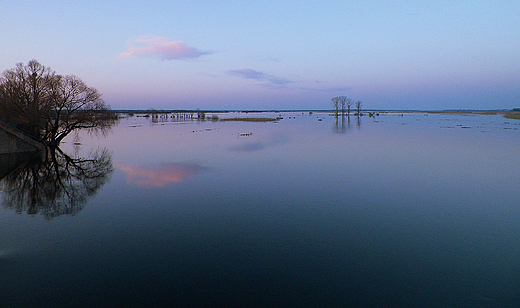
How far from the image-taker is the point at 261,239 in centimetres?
1318

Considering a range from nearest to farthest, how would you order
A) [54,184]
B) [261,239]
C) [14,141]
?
[261,239], [54,184], [14,141]

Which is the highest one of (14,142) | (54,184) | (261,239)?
(14,142)

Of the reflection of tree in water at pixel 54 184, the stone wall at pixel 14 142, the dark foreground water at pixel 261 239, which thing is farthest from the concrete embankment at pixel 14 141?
the dark foreground water at pixel 261 239

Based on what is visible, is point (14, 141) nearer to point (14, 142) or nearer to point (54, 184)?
point (14, 142)

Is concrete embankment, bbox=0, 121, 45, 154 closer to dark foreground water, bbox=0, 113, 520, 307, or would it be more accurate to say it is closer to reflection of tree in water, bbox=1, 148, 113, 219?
reflection of tree in water, bbox=1, 148, 113, 219

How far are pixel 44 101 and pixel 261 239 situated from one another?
41.2 m

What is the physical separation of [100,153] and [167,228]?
30.6m

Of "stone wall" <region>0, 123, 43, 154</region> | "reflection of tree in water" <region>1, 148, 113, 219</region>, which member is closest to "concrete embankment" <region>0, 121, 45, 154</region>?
"stone wall" <region>0, 123, 43, 154</region>

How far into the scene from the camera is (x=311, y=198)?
19109mm

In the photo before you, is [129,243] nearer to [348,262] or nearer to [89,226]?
[89,226]

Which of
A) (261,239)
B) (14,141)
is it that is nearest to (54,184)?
(261,239)

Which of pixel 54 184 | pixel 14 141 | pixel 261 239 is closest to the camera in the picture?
pixel 261 239

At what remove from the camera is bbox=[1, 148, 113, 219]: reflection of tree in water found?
17.7m

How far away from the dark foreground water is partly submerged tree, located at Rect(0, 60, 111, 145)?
55.9 ft
